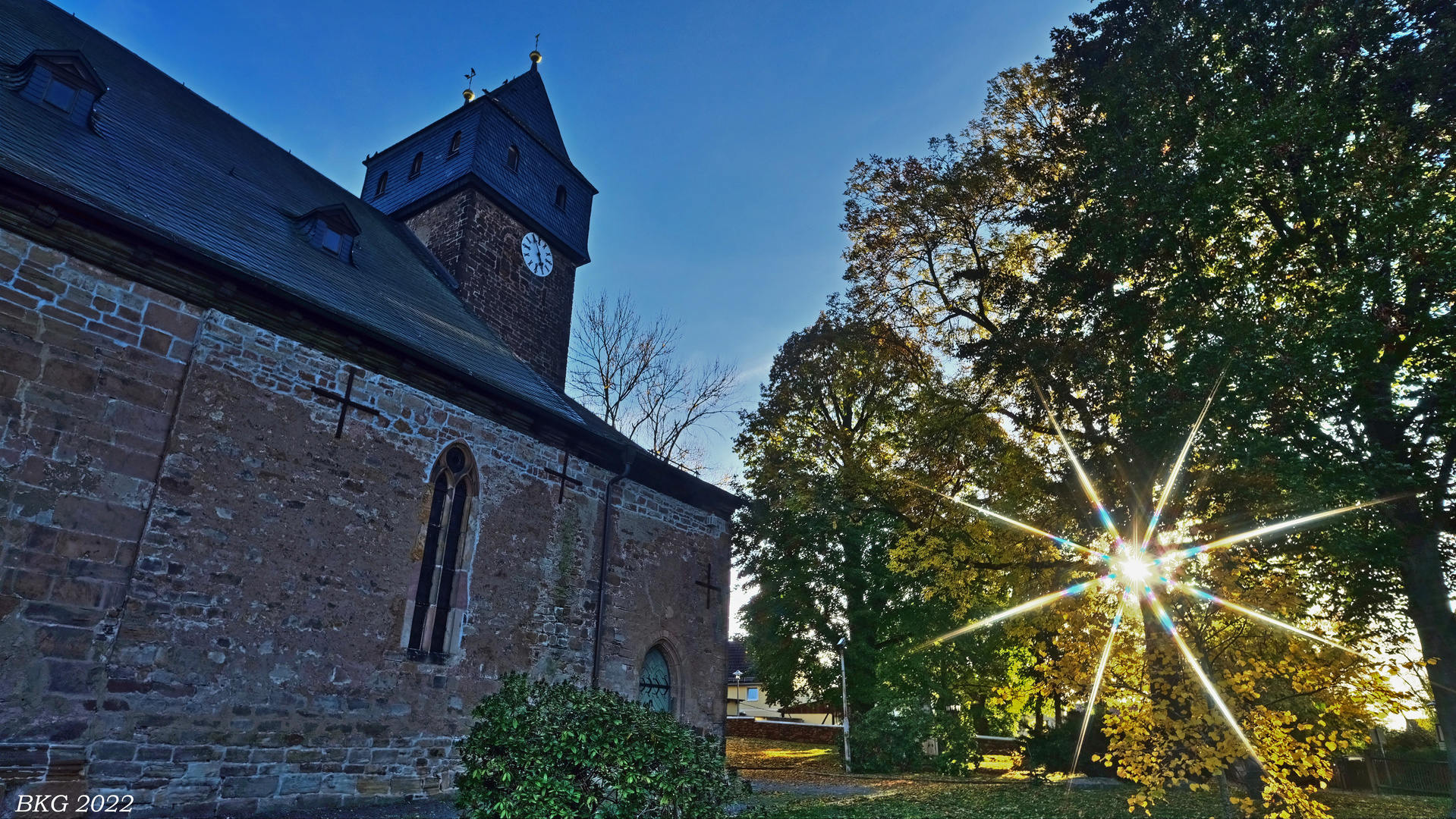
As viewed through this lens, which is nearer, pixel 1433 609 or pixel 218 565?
pixel 218 565

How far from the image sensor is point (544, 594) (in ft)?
35.7

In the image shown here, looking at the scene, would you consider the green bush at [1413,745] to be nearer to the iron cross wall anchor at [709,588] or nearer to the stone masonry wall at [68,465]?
the iron cross wall anchor at [709,588]

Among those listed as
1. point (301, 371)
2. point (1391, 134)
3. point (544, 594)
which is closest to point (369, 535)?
point (301, 371)

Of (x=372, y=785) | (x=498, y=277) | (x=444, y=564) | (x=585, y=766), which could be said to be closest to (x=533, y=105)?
(x=498, y=277)

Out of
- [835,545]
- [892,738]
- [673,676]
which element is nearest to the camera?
[673,676]

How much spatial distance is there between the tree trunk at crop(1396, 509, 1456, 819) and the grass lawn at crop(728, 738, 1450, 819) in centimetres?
320

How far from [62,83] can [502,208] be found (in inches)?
338

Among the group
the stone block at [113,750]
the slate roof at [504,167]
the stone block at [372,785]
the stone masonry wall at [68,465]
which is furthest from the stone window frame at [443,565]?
the slate roof at [504,167]

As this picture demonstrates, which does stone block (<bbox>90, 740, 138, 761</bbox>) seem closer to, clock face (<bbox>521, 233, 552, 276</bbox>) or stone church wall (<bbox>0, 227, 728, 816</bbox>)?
stone church wall (<bbox>0, 227, 728, 816</bbox>)

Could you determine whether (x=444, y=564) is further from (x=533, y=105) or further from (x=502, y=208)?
(x=533, y=105)

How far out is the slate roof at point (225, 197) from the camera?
Result: 25.3 ft

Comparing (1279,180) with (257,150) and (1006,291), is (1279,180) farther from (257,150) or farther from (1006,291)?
(257,150)

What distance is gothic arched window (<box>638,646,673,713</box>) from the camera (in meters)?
12.6

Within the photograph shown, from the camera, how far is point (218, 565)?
7477 mm
